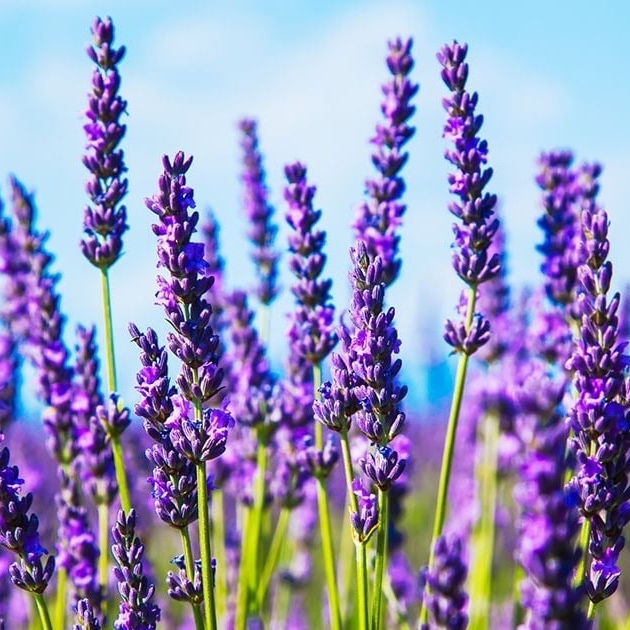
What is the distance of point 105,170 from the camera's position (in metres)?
2.95

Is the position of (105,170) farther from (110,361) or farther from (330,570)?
(330,570)

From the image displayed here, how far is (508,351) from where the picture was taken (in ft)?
17.0

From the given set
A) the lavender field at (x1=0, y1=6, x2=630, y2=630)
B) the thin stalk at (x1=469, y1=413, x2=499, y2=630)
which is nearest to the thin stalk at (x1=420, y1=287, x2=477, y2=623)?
the lavender field at (x1=0, y1=6, x2=630, y2=630)

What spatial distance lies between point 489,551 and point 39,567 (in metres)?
2.61

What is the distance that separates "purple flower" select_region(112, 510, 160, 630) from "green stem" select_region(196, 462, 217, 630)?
0.11m

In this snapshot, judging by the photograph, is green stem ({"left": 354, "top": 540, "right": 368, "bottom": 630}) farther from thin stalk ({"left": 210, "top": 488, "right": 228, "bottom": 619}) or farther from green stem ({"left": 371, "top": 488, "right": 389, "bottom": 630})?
thin stalk ({"left": 210, "top": 488, "right": 228, "bottom": 619})

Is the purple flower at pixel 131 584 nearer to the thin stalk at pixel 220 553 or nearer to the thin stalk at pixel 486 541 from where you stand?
the thin stalk at pixel 220 553

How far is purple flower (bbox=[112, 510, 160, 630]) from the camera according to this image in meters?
2.13

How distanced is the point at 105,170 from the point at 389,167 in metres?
0.85

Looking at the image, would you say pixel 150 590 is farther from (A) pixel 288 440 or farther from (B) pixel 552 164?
(B) pixel 552 164

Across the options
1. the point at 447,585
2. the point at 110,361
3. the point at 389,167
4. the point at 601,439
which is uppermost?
the point at 389,167

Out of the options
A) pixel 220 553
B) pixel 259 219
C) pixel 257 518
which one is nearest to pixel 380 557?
pixel 257 518

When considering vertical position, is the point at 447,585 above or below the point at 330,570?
below

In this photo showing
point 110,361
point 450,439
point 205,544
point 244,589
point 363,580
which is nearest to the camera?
point 205,544
